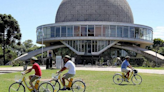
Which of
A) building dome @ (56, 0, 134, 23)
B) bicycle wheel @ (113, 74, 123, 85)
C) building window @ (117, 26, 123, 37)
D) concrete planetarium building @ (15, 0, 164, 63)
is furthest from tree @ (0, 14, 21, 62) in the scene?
bicycle wheel @ (113, 74, 123, 85)

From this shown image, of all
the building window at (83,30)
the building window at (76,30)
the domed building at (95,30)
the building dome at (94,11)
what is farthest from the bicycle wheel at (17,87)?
the building dome at (94,11)

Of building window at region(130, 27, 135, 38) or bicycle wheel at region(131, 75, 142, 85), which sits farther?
building window at region(130, 27, 135, 38)

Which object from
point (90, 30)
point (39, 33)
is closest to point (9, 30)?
point (39, 33)

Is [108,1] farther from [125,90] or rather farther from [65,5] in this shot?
[125,90]

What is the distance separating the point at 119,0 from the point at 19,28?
21.6 meters

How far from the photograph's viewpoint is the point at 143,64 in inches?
1565

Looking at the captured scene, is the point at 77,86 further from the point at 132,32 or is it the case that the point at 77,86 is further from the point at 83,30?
the point at 132,32

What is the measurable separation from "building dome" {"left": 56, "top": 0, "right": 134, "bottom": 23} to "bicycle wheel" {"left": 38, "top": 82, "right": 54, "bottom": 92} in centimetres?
4470

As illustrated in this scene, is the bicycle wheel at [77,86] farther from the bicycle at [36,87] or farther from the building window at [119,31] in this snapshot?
the building window at [119,31]

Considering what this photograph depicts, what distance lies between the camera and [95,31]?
48406mm

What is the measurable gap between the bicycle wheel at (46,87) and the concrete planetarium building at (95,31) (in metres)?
38.4

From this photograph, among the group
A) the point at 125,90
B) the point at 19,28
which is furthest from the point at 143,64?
the point at 125,90

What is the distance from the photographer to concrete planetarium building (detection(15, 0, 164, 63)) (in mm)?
48344

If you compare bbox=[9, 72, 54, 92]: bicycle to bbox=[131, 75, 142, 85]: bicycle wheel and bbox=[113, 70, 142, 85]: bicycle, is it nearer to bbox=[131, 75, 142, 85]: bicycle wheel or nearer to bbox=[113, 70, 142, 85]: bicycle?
bbox=[113, 70, 142, 85]: bicycle
